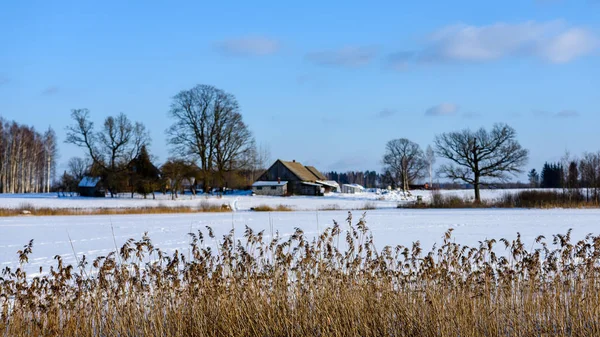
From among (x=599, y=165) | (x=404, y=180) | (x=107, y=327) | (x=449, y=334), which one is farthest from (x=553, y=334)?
(x=404, y=180)

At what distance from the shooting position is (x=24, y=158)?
6925 centimetres

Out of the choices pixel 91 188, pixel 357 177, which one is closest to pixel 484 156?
pixel 91 188

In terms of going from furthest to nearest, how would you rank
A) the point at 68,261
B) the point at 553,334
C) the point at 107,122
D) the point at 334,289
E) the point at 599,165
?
the point at 107,122 → the point at 599,165 → the point at 68,261 → the point at 334,289 → the point at 553,334

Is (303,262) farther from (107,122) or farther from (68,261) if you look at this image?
(107,122)

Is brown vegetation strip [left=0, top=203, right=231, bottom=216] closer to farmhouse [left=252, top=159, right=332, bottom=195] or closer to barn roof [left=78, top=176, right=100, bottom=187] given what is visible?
barn roof [left=78, top=176, right=100, bottom=187]

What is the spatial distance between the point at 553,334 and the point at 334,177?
167 m

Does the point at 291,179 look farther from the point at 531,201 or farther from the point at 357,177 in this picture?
the point at 357,177

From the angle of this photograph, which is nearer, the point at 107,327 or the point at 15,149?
the point at 107,327

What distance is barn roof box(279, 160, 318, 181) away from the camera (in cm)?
7138

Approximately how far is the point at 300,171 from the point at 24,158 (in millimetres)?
35299

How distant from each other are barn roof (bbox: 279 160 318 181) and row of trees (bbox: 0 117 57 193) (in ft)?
101

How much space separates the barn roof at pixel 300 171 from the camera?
234 feet

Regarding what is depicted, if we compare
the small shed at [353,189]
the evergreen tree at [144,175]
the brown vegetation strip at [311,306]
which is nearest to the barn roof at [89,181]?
the evergreen tree at [144,175]

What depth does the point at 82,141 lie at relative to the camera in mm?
55688
